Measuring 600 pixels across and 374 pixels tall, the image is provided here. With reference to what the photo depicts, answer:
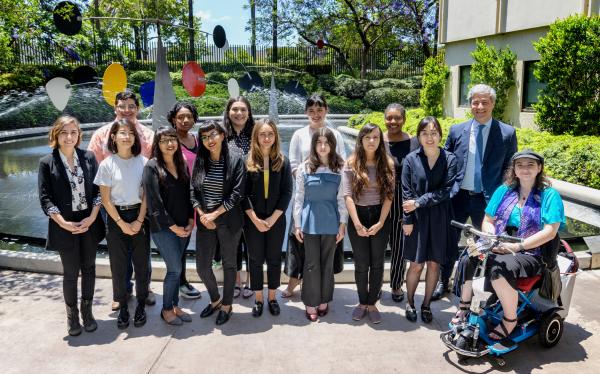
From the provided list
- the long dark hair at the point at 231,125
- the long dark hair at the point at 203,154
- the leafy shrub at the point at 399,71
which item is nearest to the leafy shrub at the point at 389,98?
the leafy shrub at the point at 399,71

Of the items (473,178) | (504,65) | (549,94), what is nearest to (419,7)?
(504,65)

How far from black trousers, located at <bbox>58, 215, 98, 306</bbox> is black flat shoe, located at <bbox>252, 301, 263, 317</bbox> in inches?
49.9

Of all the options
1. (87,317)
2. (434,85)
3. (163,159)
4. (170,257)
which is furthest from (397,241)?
(434,85)

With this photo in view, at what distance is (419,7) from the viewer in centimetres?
2772

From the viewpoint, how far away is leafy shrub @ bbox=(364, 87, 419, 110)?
26500 millimetres

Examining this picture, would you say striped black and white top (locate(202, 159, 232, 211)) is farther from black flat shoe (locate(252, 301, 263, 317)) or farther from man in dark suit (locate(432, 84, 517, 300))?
man in dark suit (locate(432, 84, 517, 300))

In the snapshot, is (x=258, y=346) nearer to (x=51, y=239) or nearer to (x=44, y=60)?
(x=51, y=239)

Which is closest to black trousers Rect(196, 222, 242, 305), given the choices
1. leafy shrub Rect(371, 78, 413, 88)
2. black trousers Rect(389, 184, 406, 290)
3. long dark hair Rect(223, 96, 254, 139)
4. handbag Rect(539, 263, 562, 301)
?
long dark hair Rect(223, 96, 254, 139)

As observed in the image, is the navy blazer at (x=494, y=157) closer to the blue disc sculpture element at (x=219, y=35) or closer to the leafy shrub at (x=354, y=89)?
the blue disc sculpture element at (x=219, y=35)

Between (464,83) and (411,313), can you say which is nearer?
(411,313)

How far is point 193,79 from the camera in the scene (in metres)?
6.10

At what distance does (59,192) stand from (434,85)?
54.3 ft

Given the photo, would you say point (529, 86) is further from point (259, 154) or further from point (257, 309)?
point (257, 309)

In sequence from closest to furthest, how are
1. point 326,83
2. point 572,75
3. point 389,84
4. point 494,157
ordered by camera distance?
point 494,157 < point 572,75 < point 389,84 < point 326,83
